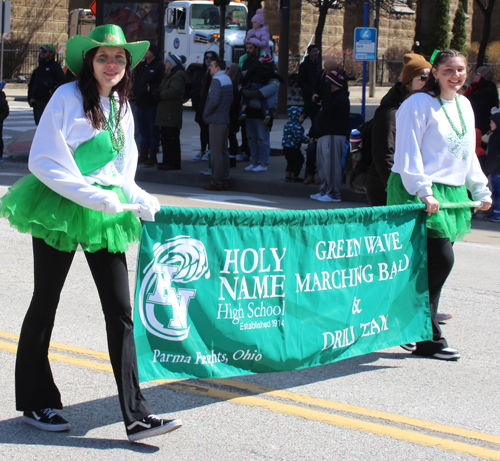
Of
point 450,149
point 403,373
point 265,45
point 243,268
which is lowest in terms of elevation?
point 403,373

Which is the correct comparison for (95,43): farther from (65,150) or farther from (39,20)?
(39,20)

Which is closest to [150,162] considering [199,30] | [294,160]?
[294,160]

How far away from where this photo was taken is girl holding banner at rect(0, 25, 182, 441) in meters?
3.42

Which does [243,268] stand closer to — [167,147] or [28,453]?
[28,453]

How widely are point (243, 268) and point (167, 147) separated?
1003 cm

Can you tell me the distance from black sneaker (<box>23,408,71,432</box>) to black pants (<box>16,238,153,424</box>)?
0.04m

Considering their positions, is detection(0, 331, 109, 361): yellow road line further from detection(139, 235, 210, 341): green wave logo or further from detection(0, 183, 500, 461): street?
detection(139, 235, 210, 341): green wave logo

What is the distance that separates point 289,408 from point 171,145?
10.0m

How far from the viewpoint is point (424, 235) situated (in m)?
4.75

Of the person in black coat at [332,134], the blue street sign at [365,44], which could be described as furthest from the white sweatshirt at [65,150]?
the blue street sign at [365,44]

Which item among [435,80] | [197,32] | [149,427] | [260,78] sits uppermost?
[197,32]

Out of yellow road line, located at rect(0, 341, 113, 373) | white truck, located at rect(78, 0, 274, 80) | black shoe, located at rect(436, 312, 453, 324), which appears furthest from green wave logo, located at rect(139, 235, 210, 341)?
white truck, located at rect(78, 0, 274, 80)

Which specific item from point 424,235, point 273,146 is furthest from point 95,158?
point 273,146

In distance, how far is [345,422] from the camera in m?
3.93
